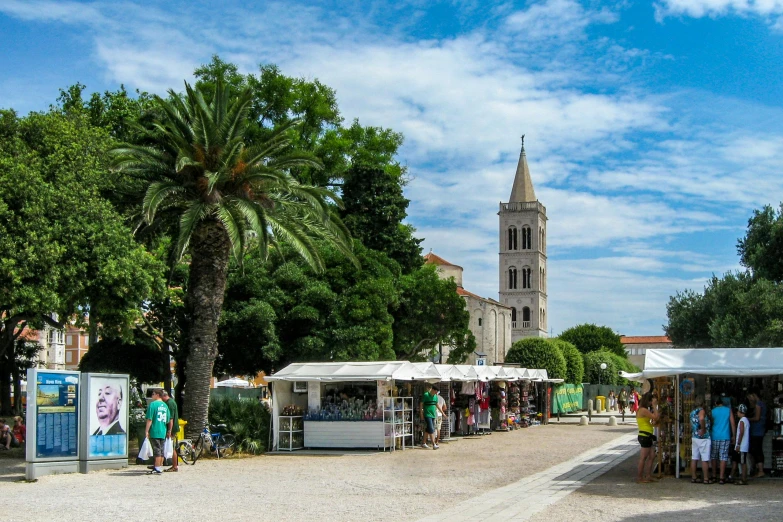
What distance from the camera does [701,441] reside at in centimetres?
1648

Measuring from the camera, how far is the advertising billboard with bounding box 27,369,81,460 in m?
18.0

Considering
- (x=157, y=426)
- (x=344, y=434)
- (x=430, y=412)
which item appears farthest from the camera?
(x=430, y=412)

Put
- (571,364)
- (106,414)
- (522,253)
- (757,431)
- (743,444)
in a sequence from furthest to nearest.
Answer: (522,253) < (571,364) < (106,414) < (757,431) < (743,444)

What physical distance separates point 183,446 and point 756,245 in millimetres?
22111

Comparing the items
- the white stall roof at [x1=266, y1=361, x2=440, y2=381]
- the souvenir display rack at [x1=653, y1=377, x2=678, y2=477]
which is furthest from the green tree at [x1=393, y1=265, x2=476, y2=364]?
the souvenir display rack at [x1=653, y1=377, x2=678, y2=477]

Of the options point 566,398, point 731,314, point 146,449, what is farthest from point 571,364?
point 146,449

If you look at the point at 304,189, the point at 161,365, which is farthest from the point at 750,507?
the point at 161,365

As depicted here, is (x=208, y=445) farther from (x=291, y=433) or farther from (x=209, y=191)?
(x=209, y=191)

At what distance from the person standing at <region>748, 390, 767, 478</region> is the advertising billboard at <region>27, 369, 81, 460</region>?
13.9m

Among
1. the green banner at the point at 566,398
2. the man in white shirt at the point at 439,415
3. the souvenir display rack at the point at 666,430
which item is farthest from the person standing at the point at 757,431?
the green banner at the point at 566,398

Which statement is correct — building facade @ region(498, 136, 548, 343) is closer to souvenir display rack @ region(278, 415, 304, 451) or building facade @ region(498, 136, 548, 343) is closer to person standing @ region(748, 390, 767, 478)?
souvenir display rack @ region(278, 415, 304, 451)

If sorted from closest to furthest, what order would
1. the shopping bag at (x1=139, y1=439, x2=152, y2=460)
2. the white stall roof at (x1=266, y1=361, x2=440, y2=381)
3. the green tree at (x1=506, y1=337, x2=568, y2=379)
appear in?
1. the shopping bag at (x1=139, y1=439, x2=152, y2=460)
2. the white stall roof at (x1=266, y1=361, x2=440, y2=381)
3. the green tree at (x1=506, y1=337, x2=568, y2=379)

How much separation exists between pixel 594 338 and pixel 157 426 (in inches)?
3442

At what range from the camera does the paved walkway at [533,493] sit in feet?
40.8
